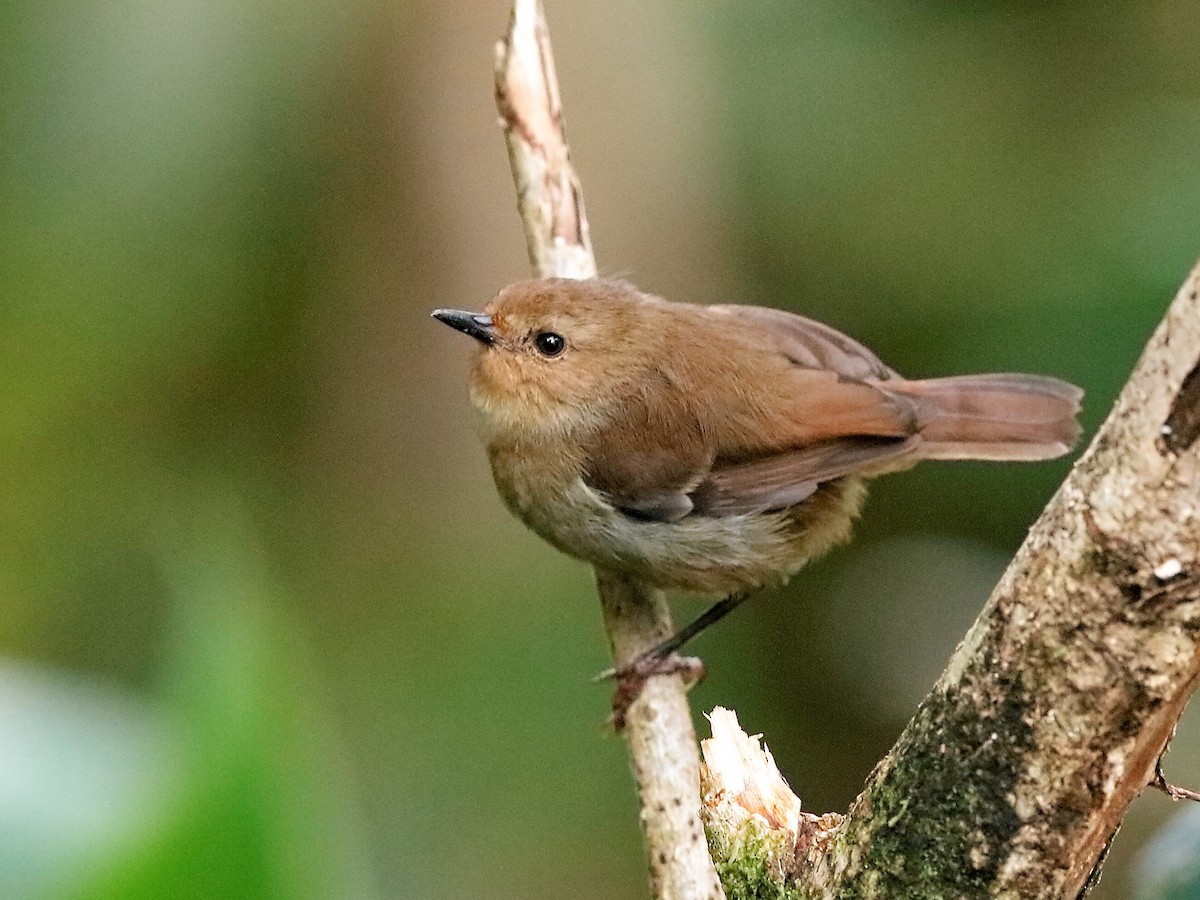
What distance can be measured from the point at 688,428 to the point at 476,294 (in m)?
2.00

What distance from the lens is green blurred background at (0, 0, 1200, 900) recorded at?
422 cm

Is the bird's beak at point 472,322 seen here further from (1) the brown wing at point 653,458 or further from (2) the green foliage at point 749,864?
(2) the green foliage at point 749,864

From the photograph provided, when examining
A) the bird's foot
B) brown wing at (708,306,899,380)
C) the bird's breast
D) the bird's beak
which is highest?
the bird's beak

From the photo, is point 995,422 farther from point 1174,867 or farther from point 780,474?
point 1174,867

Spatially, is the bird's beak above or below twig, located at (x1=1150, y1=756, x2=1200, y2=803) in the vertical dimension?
above

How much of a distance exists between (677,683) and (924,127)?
2.81 m

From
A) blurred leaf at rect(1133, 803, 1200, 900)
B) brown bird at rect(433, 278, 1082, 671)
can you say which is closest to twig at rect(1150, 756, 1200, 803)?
blurred leaf at rect(1133, 803, 1200, 900)

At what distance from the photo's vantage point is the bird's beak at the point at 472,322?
3328 mm

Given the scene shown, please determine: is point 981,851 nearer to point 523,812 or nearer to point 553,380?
point 553,380

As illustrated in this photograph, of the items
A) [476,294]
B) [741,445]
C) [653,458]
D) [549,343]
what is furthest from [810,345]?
[476,294]

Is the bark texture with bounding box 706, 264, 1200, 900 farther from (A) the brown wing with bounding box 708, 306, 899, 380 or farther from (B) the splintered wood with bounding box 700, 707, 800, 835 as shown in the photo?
(A) the brown wing with bounding box 708, 306, 899, 380

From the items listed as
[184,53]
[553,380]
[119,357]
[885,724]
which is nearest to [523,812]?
[885,724]

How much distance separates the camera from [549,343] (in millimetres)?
3369

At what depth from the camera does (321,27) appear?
15.4 feet
